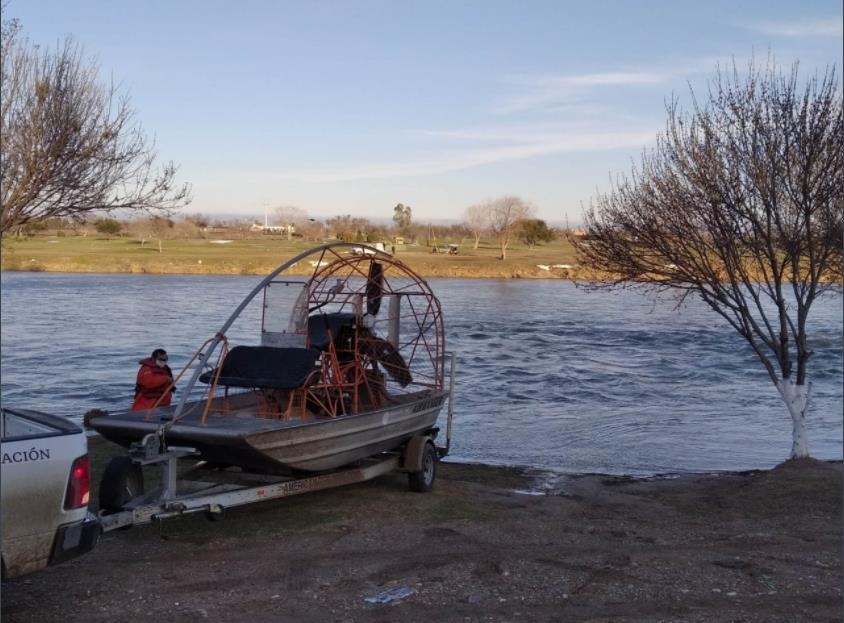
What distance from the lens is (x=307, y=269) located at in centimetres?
6925

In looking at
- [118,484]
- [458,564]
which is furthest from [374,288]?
[118,484]

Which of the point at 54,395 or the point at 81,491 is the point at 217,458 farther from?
the point at 54,395

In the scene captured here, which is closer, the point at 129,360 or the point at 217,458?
the point at 217,458

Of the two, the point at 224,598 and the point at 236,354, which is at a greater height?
the point at 236,354

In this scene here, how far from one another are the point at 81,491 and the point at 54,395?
65.8 ft

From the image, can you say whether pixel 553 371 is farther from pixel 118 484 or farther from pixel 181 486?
pixel 118 484

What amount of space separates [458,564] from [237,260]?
7382 cm

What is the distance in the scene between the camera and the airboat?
348 inches

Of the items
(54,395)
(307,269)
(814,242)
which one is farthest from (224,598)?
(307,269)

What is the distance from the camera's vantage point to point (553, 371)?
107 feet

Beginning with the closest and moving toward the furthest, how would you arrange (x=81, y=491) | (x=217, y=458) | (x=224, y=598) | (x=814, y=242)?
(x=81, y=491) < (x=224, y=598) < (x=217, y=458) < (x=814, y=242)

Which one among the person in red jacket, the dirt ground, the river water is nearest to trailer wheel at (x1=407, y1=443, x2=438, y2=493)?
the dirt ground

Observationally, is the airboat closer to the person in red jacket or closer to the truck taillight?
the person in red jacket

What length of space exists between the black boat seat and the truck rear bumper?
11.0 feet
